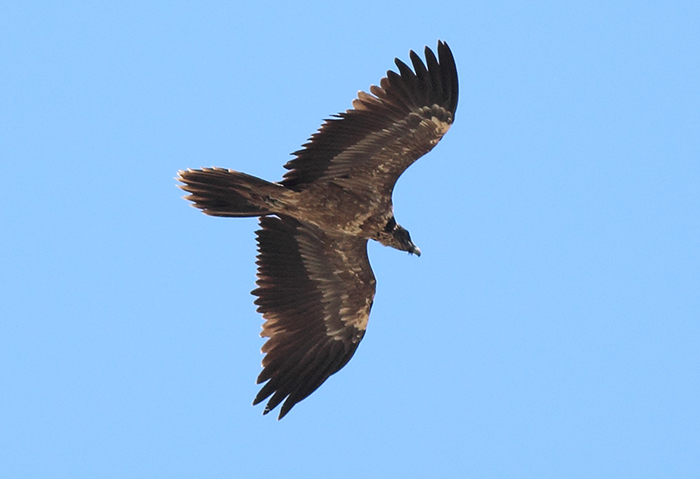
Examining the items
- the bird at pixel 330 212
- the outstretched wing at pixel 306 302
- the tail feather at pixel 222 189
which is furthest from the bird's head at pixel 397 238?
the tail feather at pixel 222 189

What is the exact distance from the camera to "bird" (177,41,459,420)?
9.44 m

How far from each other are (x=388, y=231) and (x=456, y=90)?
166 centimetres

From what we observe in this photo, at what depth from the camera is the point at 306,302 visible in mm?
10797

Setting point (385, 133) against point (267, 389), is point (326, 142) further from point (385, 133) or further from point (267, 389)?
point (267, 389)

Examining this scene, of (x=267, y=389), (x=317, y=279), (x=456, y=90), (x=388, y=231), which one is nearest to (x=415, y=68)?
(x=456, y=90)

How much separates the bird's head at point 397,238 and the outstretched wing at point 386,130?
0.43 m

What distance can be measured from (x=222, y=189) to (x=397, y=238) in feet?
5.67

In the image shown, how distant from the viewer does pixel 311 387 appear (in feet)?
34.1

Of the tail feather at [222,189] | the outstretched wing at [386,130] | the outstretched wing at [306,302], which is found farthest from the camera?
the outstretched wing at [306,302]

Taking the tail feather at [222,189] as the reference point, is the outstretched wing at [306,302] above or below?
below

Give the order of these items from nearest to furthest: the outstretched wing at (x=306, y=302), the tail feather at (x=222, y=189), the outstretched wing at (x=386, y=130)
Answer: the outstretched wing at (x=386, y=130) < the tail feather at (x=222, y=189) < the outstretched wing at (x=306, y=302)

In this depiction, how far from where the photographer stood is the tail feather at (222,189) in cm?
980

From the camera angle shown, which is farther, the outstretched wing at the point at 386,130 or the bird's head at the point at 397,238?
the bird's head at the point at 397,238

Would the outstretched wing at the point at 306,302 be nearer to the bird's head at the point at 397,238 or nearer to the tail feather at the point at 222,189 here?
the bird's head at the point at 397,238
